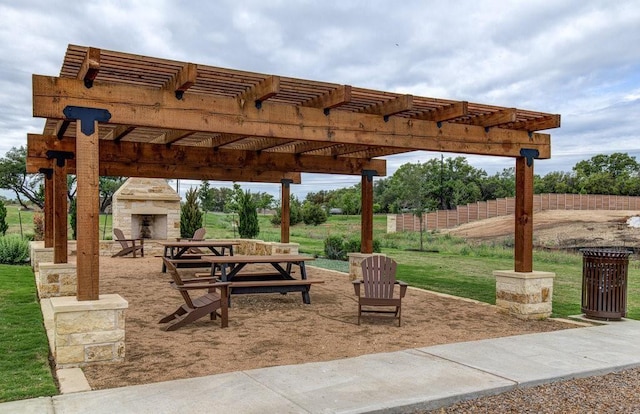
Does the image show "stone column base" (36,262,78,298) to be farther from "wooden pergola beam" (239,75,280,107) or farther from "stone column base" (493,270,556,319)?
"stone column base" (493,270,556,319)

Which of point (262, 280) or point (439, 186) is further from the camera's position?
point (439, 186)

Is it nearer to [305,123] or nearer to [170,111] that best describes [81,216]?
[170,111]

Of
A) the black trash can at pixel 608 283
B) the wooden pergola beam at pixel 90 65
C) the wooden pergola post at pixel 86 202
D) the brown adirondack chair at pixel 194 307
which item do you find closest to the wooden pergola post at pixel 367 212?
the black trash can at pixel 608 283

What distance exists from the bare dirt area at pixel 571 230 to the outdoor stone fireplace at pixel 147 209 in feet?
54.1

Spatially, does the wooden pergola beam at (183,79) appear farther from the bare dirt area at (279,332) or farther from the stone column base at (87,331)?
the bare dirt area at (279,332)

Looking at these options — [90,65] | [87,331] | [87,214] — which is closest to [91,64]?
[90,65]

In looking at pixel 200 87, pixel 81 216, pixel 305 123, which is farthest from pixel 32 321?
pixel 305 123

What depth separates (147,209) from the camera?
18.2m

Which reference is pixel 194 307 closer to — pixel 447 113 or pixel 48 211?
pixel 447 113

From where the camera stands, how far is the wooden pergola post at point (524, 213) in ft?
25.1

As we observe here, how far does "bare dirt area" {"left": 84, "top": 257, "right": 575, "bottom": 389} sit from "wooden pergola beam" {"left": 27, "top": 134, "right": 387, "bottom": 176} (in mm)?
2376

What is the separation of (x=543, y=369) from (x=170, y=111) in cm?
439

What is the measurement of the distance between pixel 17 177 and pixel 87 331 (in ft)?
115

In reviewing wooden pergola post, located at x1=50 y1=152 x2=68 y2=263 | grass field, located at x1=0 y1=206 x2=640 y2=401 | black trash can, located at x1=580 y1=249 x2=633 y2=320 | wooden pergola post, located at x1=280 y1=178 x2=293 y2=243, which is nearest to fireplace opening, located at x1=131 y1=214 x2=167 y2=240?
grass field, located at x1=0 y1=206 x2=640 y2=401
